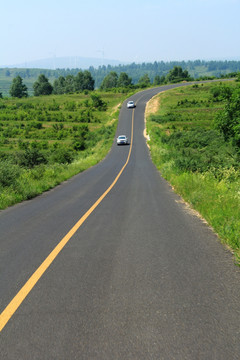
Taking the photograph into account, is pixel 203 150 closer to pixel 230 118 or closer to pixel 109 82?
pixel 230 118

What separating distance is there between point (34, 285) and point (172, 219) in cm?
457

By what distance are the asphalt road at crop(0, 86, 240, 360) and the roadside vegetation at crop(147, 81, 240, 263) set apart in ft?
1.86

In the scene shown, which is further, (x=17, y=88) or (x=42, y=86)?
(x=42, y=86)

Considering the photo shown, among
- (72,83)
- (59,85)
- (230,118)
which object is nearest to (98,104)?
(230,118)

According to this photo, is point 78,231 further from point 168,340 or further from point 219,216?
point 168,340

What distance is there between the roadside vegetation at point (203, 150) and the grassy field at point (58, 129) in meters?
8.71

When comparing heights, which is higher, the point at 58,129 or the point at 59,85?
the point at 59,85

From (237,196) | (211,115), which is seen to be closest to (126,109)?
(211,115)

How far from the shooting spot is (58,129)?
7156 centimetres

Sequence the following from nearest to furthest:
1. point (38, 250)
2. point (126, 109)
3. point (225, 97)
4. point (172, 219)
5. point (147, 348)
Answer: point (147, 348) → point (38, 250) → point (172, 219) → point (225, 97) → point (126, 109)

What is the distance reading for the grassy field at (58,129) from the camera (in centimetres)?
4194

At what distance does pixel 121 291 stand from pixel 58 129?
70.1m

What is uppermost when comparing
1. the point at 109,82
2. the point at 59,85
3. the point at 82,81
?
the point at 109,82

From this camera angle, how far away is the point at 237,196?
27.5 feet
